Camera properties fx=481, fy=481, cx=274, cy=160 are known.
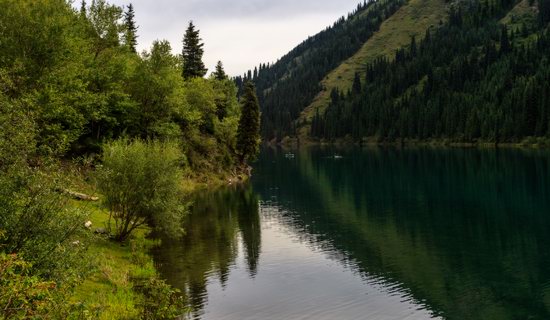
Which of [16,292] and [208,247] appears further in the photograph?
[208,247]

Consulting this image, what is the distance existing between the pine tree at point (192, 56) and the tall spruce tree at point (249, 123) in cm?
1711

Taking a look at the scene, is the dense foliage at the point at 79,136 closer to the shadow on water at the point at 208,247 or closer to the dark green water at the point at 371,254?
the shadow on water at the point at 208,247

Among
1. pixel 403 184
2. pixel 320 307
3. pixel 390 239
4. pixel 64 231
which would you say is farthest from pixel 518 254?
pixel 403 184

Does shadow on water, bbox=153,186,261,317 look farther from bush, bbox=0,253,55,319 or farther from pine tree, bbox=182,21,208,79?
pine tree, bbox=182,21,208,79

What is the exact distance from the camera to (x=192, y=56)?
385 ft

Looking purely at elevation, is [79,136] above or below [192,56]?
below

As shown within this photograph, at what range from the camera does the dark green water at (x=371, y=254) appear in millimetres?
30172

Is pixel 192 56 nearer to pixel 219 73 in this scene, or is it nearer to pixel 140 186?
pixel 219 73

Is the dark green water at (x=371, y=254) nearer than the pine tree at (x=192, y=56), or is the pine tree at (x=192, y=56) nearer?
the dark green water at (x=371, y=254)

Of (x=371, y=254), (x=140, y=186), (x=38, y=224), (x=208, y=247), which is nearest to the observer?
(x=38, y=224)

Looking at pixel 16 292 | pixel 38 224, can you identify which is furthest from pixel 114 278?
pixel 16 292

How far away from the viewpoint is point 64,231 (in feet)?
65.5

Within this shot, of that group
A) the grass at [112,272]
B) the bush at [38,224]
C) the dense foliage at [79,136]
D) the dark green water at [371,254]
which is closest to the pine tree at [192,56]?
the dense foliage at [79,136]

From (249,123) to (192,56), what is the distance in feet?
81.4
